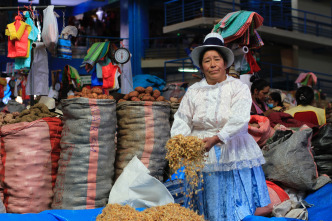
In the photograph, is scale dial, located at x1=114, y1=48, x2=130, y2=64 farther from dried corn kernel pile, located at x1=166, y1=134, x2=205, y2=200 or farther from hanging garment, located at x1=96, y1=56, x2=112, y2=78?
dried corn kernel pile, located at x1=166, y1=134, x2=205, y2=200

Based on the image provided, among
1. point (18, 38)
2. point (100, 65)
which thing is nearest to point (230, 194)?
point (18, 38)

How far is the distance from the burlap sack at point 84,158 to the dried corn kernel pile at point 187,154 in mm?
1030

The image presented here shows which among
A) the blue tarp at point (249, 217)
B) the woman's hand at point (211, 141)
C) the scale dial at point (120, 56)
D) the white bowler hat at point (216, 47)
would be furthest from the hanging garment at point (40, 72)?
the woman's hand at point (211, 141)

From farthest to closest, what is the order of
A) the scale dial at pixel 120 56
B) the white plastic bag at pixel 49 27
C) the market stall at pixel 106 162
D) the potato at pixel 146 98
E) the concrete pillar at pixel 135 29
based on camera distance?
the concrete pillar at pixel 135 29 → the scale dial at pixel 120 56 → the white plastic bag at pixel 49 27 → the potato at pixel 146 98 → the market stall at pixel 106 162

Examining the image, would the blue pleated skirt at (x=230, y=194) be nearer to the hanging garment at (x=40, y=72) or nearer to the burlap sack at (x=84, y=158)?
the burlap sack at (x=84, y=158)

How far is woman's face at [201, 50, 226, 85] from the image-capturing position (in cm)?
335

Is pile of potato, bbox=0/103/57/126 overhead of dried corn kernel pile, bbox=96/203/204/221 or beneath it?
overhead

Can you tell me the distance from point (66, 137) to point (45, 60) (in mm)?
3641

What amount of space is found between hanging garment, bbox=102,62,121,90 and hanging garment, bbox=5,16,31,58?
1.74 metres

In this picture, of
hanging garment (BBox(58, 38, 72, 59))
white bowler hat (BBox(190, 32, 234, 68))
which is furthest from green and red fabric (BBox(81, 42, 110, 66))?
white bowler hat (BBox(190, 32, 234, 68))

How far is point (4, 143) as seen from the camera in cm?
407

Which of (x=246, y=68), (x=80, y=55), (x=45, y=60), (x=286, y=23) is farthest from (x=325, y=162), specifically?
(x=286, y=23)

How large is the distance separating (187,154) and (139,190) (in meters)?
0.91

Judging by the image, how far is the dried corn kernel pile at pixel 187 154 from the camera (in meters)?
3.02
